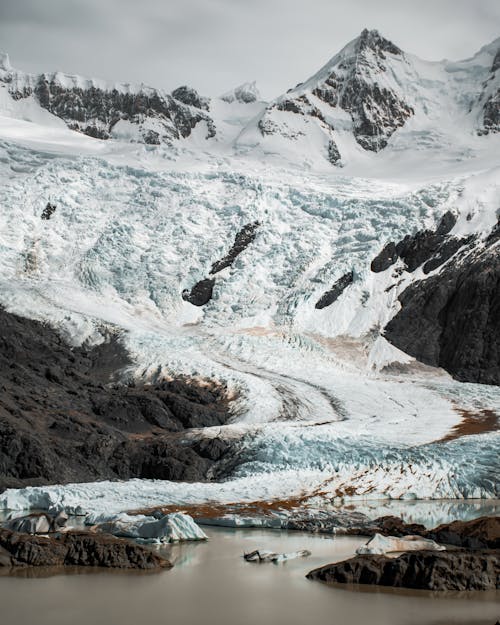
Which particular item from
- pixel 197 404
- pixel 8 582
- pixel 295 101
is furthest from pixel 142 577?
pixel 295 101

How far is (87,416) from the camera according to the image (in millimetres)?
52875

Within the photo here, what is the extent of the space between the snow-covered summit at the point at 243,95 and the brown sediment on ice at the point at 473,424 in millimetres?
128519

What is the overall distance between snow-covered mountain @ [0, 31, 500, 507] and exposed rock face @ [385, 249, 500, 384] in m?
0.19

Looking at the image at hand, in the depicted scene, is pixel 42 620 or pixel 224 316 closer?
pixel 42 620

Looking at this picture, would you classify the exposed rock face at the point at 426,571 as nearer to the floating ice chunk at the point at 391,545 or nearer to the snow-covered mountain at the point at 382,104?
the floating ice chunk at the point at 391,545

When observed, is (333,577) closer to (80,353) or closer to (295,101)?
(80,353)

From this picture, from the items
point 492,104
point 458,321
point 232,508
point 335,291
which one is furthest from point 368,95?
point 232,508

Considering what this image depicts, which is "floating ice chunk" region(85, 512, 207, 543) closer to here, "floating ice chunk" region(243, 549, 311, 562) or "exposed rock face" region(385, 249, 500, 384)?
"floating ice chunk" region(243, 549, 311, 562)

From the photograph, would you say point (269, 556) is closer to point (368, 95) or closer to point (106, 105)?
point (368, 95)

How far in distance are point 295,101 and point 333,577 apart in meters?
131

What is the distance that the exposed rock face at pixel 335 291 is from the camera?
294 ft

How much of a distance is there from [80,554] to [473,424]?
3701cm

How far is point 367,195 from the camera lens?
106 metres

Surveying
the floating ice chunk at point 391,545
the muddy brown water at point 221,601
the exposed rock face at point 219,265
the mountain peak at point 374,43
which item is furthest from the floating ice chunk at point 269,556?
the mountain peak at point 374,43
